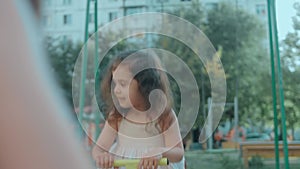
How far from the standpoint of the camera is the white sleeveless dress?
3.88ft

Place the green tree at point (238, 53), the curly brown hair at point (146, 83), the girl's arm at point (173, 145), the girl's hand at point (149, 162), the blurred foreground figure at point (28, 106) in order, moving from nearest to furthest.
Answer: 1. the blurred foreground figure at point (28, 106)
2. the girl's hand at point (149, 162)
3. the girl's arm at point (173, 145)
4. the curly brown hair at point (146, 83)
5. the green tree at point (238, 53)

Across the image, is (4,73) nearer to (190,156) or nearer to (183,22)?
(190,156)

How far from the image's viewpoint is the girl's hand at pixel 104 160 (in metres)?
1.04

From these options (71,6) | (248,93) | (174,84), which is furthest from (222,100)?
(71,6)

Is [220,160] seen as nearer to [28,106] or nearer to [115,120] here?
[115,120]

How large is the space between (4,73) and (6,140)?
2cm

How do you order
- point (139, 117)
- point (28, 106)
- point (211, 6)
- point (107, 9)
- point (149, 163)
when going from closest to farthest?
point (28, 106) → point (149, 163) → point (139, 117) → point (107, 9) → point (211, 6)

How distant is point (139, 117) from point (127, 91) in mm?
91

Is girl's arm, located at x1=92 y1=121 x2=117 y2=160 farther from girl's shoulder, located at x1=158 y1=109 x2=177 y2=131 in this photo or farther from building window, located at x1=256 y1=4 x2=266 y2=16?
building window, located at x1=256 y1=4 x2=266 y2=16

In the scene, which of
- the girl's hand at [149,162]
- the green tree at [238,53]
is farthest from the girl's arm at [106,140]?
the green tree at [238,53]

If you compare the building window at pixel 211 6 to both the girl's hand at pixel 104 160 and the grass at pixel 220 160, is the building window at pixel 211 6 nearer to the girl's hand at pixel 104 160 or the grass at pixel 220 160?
the grass at pixel 220 160

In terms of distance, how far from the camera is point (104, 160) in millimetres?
1062

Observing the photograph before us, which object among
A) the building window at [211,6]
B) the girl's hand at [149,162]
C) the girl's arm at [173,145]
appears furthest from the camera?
the building window at [211,6]

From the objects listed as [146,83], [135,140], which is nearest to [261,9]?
[146,83]
